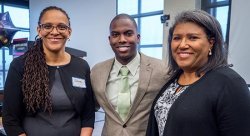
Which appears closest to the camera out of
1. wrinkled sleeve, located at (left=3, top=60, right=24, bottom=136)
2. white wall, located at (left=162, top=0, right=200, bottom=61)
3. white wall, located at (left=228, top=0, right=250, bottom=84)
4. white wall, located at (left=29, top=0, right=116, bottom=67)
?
wrinkled sleeve, located at (left=3, top=60, right=24, bottom=136)

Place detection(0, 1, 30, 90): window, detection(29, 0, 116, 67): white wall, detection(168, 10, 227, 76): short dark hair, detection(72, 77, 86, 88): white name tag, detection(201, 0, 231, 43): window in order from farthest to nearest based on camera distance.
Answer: detection(0, 1, 30, 90): window
detection(29, 0, 116, 67): white wall
detection(201, 0, 231, 43): window
detection(72, 77, 86, 88): white name tag
detection(168, 10, 227, 76): short dark hair

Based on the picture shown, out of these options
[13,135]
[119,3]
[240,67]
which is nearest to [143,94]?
[13,135]

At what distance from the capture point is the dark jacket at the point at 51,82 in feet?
4.62

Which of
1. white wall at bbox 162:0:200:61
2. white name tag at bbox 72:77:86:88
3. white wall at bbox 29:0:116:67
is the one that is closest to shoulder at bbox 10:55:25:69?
white name tag at bbox 72:77:86:88

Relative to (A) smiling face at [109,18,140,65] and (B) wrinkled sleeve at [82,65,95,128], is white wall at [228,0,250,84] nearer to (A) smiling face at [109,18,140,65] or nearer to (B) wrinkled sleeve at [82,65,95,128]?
(A) smiling face at [109,18,140,65]

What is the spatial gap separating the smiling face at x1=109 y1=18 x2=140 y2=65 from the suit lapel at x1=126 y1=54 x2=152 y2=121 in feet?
0.35

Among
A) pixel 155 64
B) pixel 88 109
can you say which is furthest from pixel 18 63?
pixel 155 64

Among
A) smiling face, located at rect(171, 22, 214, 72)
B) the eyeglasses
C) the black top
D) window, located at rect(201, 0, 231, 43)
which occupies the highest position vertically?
window, located at rect(201, 0, 231, 43)

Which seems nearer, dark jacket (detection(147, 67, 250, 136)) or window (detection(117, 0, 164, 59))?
dark jacket (detection(147, 67, 250, 136))

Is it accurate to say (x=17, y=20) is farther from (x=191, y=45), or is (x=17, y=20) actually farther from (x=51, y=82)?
(x=191, y=45)

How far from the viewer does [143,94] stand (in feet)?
5.13

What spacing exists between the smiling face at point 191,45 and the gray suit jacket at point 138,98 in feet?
1.20

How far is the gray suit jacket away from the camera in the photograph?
156 cm

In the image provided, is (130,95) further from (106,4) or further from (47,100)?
(106,4)
